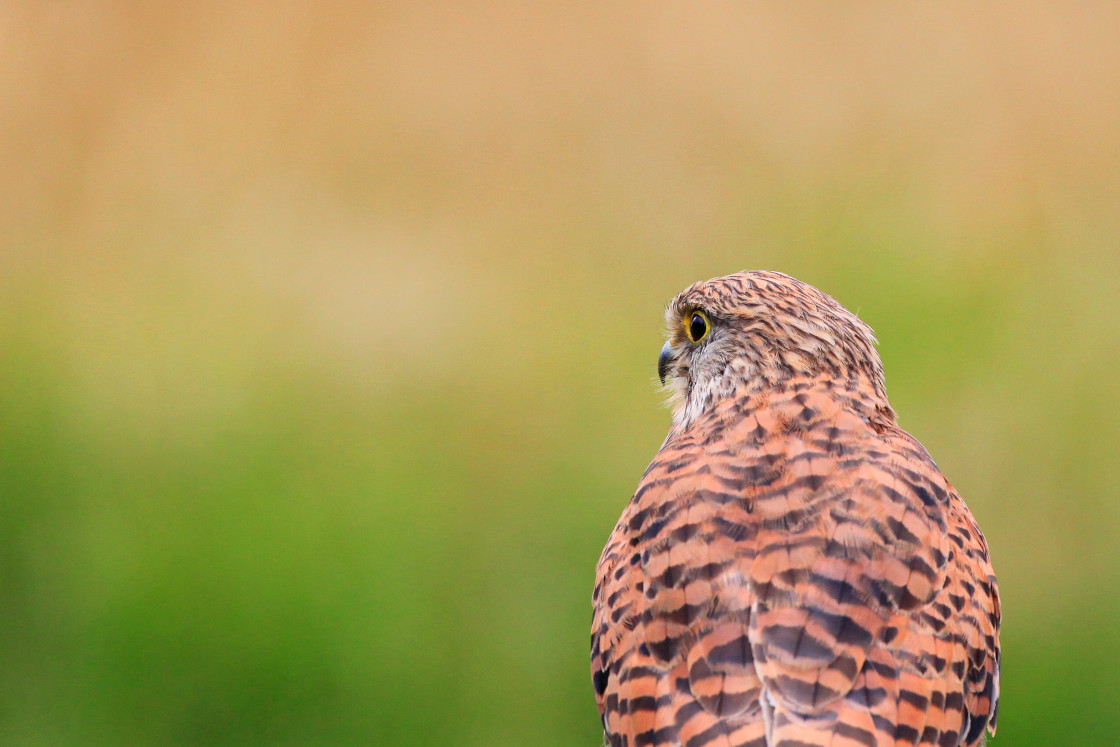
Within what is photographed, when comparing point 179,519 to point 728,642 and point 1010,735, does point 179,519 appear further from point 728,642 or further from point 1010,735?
point 1010,735

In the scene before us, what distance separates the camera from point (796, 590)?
5.76ft

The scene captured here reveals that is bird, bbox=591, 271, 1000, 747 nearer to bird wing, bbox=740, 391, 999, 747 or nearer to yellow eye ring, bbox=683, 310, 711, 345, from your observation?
bird wing, bbox=740, 391, 999, 747

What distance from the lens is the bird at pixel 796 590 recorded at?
1.65 meters

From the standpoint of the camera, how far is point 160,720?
13.6 feet

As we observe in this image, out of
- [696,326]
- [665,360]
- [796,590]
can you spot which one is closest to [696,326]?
[696,326]

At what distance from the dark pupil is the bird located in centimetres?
25

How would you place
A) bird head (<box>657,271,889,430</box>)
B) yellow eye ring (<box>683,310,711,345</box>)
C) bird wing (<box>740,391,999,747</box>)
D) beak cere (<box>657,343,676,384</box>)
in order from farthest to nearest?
beak cere (<box>657,343,676,384</box>), yellow eye ring (<box>683,310,711,345</box>), bird head (<box>657,271,889,430</box>), bird wing (<box>740,391,999,747</box>)

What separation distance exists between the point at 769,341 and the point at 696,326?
25 centimetres

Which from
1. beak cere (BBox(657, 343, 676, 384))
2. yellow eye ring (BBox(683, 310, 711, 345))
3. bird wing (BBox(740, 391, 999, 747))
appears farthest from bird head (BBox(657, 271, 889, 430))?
bird wing (BBox(740, 391, 999, 747))

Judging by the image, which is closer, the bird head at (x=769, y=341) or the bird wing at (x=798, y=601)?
the bird wing at (x=798, y=601)

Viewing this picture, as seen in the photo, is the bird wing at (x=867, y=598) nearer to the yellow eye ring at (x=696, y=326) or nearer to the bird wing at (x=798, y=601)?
the bird wing at (x=798, y=601)

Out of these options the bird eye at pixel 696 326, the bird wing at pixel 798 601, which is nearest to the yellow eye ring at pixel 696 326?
the bird eye at pixel 696 326

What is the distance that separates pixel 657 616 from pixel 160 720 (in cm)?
309

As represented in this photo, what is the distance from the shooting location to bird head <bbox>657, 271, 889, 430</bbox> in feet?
7.52
